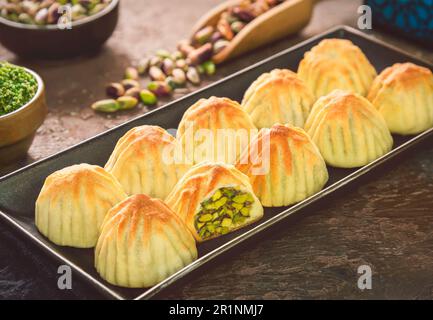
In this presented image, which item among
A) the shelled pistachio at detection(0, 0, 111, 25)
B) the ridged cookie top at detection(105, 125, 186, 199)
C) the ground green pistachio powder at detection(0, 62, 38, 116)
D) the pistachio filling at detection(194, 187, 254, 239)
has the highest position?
the shelled pistachio at detection(0, 0, 111, 25)

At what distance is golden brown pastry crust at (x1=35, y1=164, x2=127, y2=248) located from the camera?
206 cm

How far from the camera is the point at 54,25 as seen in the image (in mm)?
2924

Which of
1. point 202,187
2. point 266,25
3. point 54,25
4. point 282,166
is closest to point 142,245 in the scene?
point 202,187

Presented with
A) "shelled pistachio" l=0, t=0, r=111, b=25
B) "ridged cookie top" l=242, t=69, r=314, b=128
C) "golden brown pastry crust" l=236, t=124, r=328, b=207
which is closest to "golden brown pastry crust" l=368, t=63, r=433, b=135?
"ridged cookie top" l=242, t=69, r=314, b=128

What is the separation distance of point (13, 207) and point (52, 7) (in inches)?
40.1

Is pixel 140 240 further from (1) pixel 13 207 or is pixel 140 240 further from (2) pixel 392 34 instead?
(2) pixel 392 34

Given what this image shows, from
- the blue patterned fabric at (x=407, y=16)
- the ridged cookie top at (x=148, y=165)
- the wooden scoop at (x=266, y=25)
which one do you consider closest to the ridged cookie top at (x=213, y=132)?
the ridged cookie top at (x=148, y=165)

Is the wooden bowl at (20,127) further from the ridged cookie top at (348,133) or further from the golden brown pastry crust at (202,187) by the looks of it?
the ridged cookie top at (348,133)

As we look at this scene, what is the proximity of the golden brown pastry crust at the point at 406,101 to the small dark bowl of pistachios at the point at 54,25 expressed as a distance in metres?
1.11

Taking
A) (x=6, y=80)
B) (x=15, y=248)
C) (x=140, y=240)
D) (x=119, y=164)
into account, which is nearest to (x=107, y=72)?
(x=6, y=80)

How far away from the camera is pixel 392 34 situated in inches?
129

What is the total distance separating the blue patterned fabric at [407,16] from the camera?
310 cm

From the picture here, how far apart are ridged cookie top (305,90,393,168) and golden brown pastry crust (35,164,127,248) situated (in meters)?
0.67

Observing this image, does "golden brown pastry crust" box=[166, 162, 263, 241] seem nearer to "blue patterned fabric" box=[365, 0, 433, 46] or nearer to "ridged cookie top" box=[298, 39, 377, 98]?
"ridged cookie top" box=[298, 39, 377, 98]
